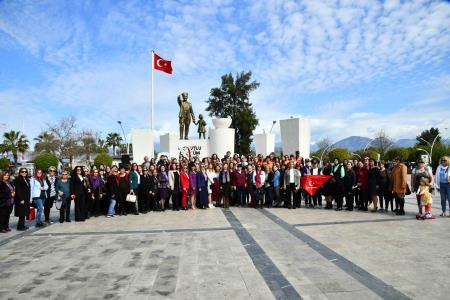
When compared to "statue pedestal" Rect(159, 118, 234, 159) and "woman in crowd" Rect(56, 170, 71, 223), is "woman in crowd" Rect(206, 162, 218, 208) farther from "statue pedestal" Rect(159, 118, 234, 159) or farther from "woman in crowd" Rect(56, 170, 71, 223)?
"statue pedestal" Rect(159, 118, 234, 159)

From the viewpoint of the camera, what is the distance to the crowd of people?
9.01 m

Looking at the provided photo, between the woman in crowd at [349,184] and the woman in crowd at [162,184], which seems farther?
the woman in crowd at [162,184]

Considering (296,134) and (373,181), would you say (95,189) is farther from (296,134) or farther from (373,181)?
(296,134)

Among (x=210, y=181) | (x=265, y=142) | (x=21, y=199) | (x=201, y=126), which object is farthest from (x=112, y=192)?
(x=201, y=126)

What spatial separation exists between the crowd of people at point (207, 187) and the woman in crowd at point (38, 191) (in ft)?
0.08

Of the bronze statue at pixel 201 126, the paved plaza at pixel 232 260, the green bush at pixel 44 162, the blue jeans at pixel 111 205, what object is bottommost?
the paved plaza at pixel 232 260

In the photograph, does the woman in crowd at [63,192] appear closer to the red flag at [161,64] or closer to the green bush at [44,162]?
the red flag at [161,64]

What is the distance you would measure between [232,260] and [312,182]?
6.87 meters

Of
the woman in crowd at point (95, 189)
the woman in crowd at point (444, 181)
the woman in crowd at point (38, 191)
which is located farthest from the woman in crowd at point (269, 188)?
the woman in crowd at point (38, 191)

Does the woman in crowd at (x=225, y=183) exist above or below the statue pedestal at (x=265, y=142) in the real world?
below

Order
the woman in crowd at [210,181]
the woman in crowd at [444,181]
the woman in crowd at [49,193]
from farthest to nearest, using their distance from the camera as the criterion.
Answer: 1. the woman in crowd at [210,181]
2. the woman in crowd at [49,193]
3. the woman in crowd at [444,181]

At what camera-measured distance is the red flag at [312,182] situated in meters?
11.5

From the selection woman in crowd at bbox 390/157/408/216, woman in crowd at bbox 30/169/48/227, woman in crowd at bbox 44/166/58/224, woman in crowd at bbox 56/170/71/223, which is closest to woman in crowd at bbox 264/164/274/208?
woman in crowd at bbox 390/157/408/216

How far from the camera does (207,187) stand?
468 inches
